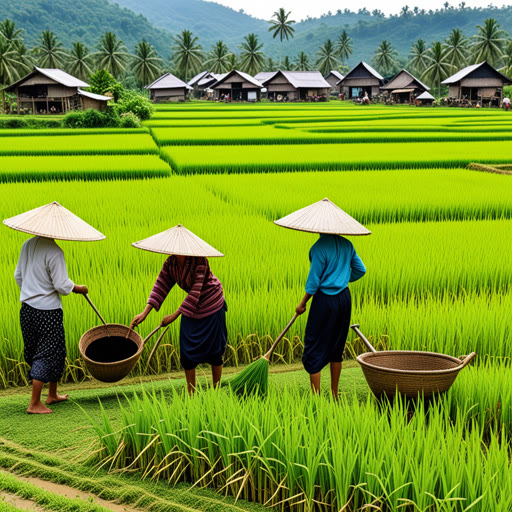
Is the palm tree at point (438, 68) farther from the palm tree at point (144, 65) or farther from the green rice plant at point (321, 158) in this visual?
the green rice plant at point (321, 158)

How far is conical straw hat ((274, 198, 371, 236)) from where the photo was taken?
11.0ft

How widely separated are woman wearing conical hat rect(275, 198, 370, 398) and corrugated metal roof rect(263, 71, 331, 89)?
52511 mm

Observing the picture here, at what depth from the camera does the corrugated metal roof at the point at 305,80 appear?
54025mm

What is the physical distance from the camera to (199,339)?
11.4ft

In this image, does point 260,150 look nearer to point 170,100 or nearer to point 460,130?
point 460,130

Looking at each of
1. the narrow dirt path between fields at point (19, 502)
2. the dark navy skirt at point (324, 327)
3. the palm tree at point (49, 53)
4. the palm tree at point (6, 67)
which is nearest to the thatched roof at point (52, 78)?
the palm tree at point (6, 67)

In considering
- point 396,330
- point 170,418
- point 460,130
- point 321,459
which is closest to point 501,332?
point 396,330

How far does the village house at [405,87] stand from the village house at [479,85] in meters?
3.37

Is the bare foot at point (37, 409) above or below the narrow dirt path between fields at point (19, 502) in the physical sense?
above

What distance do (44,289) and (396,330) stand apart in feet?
8.38

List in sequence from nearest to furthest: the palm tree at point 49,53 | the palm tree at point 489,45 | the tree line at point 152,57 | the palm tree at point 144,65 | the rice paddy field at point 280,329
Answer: the rice paddy field at point 280,329 < the tree line at point 152,57 < the palm tree at point 49,53 < the palm tree at point 489,45 < the palm tree at point 144,65

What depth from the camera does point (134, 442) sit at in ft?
9.35

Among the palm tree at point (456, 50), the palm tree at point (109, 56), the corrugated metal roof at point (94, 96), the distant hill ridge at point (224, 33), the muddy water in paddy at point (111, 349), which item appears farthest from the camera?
the distant hill ridge at point (224, 33)

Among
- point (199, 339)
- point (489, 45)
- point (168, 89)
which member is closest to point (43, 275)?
point (199, 339)
